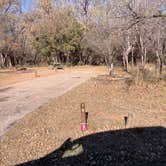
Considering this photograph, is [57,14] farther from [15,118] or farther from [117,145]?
[117,145]

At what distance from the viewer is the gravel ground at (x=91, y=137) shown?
18.9 feet

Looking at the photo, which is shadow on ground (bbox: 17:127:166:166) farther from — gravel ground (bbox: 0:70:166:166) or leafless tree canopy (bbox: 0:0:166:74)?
leafless tree canopy (bbox: 0:0:166:74)

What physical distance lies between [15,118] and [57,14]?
4255 centimetres

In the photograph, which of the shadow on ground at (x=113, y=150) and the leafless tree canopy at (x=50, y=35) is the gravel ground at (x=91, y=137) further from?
the leafless tree canopy at (x=50, y=35)

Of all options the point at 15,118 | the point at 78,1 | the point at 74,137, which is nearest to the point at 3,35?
the point at 78,1

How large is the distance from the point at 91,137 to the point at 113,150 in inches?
40.2

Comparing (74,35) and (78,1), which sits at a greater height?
(78,1)

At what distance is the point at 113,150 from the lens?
6.06 meters

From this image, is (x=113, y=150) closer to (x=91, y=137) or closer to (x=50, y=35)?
(x=91, y=137)

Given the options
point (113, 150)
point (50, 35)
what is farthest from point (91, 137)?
point (50, 35)

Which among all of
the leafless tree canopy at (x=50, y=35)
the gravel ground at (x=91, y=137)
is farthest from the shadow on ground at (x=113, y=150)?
the leafless tree canopy at (x=50, y=35)

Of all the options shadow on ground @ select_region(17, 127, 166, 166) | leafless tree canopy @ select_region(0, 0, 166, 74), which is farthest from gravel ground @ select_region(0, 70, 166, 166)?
leafless tree canopy @ select_region(0, 0, 166, 74)

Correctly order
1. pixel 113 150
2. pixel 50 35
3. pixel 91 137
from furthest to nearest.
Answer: pixel 50 35, pixel 91 137, pixel 113 150

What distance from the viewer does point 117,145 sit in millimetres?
6336
